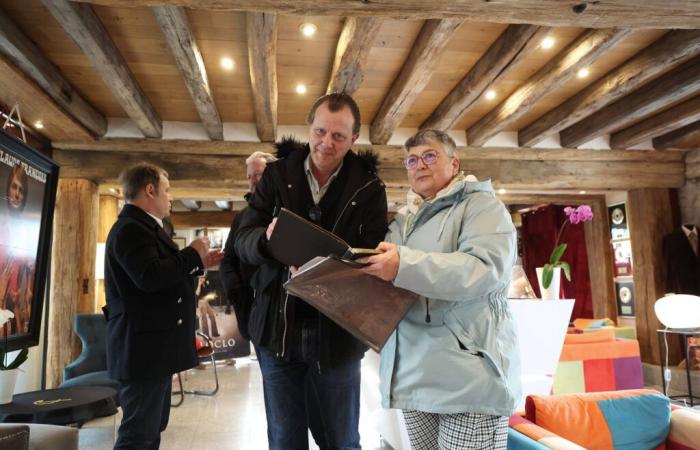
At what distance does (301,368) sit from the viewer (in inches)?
52.8

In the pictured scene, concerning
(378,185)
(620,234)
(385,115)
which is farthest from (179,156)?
(620,234)

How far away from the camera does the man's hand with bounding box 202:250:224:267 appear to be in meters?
2.22

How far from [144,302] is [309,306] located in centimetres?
100

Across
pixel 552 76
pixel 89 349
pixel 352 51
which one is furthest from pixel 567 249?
pixel 89 349

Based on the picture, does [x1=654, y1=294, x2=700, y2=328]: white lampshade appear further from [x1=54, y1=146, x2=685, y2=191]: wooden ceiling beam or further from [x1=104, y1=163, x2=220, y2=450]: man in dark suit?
[x1=104, y1=163, x2=220, y2=450]: man in dark suit

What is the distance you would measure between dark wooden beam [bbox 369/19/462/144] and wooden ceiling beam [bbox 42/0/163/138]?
1.93 meters

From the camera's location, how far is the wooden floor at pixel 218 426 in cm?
339

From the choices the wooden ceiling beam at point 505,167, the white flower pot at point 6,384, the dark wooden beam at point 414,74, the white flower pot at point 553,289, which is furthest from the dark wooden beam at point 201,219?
the white flower pot at point 553,289

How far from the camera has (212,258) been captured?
7.41ft

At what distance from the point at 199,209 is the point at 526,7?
828cm

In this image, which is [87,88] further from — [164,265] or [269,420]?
[269,420]

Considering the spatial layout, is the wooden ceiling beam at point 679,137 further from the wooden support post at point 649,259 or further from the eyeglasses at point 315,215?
the eyeglasses at point 315,215

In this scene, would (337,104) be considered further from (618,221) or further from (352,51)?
(618,221)

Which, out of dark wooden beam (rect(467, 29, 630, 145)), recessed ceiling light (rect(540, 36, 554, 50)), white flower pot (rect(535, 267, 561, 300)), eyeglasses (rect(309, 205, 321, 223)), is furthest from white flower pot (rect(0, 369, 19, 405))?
dark wooden beam (rect(467, 29, 630, 145))
